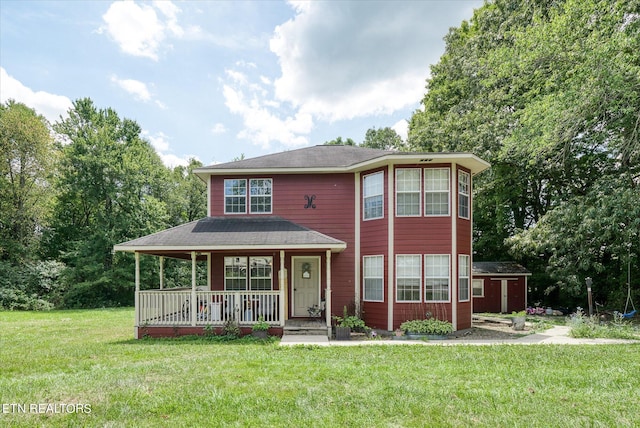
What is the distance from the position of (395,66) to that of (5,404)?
15.0 m

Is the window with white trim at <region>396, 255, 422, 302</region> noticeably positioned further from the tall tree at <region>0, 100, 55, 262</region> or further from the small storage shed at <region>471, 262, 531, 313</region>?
the tall tree at <region>0, 100, 55, 262</region>

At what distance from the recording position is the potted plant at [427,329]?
34.9ft

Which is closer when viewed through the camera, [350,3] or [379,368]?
[379,368]

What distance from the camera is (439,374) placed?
21.1 ft

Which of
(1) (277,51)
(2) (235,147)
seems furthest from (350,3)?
(2) (235,147)

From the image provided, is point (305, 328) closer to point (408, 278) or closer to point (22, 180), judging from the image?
point (408, 278)

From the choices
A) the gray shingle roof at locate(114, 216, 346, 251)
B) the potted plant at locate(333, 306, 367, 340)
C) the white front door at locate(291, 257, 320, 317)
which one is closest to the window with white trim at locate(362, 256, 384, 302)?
the potted plant at locate(333, 306, 367, 340)

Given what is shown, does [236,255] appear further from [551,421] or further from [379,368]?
[551,421]

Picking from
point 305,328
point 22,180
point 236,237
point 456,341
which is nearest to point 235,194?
point 236,237

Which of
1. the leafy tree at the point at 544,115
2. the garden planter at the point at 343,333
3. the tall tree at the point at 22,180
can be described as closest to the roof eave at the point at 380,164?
the leafy tree at the point at 544,115

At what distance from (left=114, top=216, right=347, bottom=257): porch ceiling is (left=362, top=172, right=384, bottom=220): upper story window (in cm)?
156

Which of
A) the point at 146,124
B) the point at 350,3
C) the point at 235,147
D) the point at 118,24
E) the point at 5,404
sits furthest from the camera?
the point at 235,147

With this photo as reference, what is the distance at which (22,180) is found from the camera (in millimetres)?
25203

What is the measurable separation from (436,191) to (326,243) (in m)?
3.74
